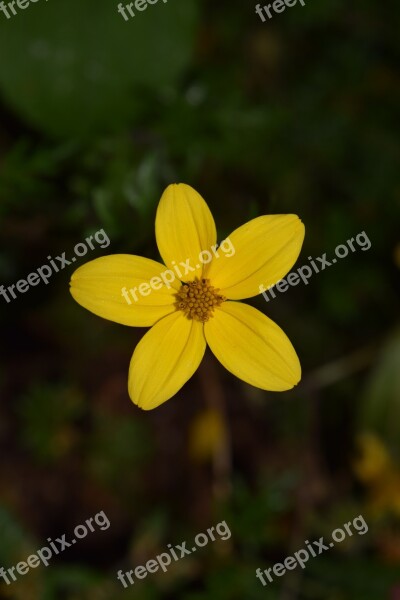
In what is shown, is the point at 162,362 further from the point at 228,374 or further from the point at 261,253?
the point at 228,374

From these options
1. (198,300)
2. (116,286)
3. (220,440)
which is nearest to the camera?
(116,286)

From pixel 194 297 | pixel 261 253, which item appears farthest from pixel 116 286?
pixel 261 253

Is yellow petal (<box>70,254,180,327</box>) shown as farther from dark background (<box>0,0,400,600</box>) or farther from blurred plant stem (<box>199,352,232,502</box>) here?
blurred plant stem (<box>199,352,232,502</box>)

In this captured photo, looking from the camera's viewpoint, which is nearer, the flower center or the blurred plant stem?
the flower center

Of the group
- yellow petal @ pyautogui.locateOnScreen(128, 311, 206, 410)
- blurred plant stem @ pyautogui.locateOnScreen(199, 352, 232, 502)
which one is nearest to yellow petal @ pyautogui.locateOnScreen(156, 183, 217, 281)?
yellow petal @ pyautogui.locateOnScreen(128, 311, 206, 410)

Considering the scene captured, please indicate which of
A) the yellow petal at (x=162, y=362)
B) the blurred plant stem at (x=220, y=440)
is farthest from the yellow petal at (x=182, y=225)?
the blurred plant stem at (x=220, y=440)

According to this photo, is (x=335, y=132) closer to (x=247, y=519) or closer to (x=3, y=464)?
(x=247, y=519)
